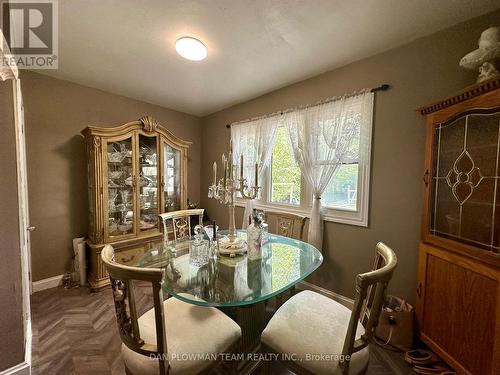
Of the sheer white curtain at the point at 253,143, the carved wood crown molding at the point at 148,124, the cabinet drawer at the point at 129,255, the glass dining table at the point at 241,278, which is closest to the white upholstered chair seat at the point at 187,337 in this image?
the glass dining table at the point at 241,278

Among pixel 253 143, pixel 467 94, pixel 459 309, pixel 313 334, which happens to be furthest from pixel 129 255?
pixel 467 94

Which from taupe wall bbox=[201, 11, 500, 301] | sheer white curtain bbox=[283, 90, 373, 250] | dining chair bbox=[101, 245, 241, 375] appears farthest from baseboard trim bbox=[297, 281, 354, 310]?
dining chair bbox=[101, 245, 241, 375]

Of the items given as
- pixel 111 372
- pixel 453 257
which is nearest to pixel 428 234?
pixel 453 257

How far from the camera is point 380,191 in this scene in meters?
1.85

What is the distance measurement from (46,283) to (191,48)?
116 inches

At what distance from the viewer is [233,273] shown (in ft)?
4.22

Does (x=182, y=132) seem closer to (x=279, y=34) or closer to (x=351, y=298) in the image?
(x=279, y=34)

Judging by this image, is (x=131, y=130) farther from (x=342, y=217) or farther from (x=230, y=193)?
(x=342, y=217)

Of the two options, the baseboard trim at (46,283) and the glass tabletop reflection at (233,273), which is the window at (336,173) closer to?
the glass tabletop reflection at (233,273)

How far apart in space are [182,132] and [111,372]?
A: 305cm

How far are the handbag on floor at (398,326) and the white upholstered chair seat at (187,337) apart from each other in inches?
50.2

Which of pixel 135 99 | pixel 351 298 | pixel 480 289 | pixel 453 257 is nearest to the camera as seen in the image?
pixel 480 289

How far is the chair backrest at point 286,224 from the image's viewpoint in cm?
202

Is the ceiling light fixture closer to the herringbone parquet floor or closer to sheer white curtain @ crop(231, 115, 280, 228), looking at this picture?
sheer white curtain @ crop(231, 115, 280, 228)
